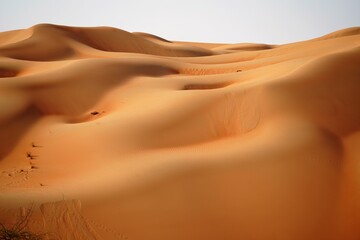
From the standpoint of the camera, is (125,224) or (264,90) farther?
(264,90)

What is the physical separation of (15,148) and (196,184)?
14.4ft

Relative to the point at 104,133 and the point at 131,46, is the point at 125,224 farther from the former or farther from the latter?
the point at 131,46

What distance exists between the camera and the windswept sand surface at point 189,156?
3.74 m

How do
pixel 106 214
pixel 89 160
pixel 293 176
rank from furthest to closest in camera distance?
pixel 89 160
pixel 293 176
pixel 106 214

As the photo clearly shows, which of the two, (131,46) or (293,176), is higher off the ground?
(131,46)

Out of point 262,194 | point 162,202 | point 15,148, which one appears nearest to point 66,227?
point 162,202

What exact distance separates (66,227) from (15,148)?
12.6ft

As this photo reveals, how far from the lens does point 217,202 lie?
4.06 m

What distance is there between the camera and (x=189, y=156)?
5.10 m

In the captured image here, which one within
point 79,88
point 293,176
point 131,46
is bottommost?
point 293,176

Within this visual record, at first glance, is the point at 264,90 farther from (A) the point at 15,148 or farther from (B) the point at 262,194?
(A) the point at 15,148

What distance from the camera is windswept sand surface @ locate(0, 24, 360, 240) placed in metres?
3.74

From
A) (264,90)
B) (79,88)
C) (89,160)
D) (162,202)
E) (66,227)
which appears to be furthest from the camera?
(79,88)

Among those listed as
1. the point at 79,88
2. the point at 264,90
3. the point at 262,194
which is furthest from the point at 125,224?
the point at 79,88
